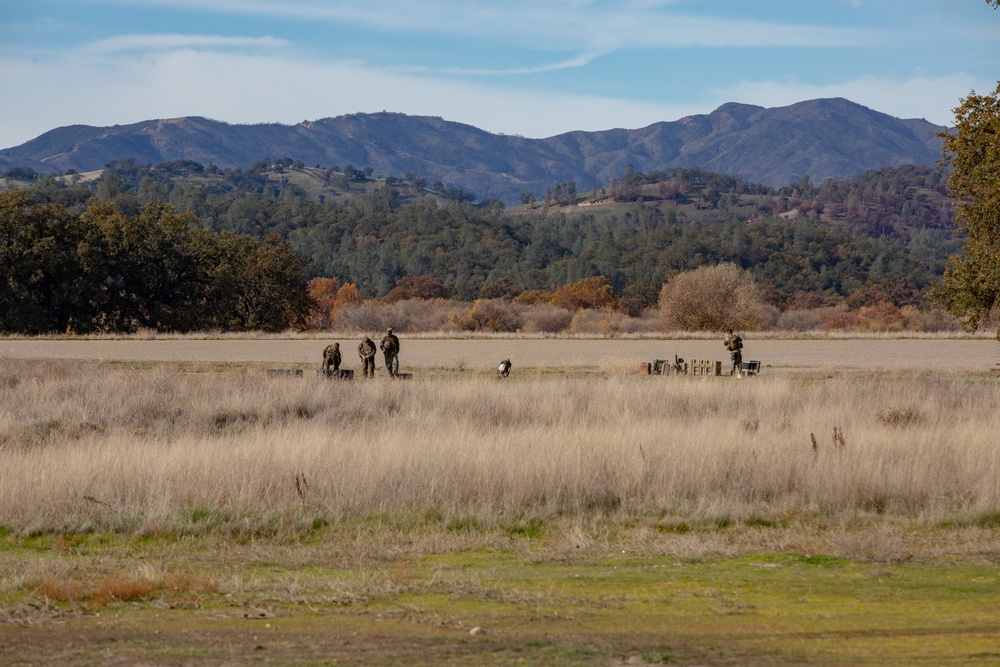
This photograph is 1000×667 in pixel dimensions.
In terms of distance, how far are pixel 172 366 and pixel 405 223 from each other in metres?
138

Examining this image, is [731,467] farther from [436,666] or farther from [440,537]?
[436,666]

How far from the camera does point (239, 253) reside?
69.1m

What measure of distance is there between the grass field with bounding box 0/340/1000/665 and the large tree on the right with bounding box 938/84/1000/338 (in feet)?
25.1

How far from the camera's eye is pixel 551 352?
4619 cm

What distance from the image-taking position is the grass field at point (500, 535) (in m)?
6.67

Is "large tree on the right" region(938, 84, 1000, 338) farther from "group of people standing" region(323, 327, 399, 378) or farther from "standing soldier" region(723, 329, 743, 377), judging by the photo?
"group of people standing" region(323, 327, 399, 378)

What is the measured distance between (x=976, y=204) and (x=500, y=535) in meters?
20.6

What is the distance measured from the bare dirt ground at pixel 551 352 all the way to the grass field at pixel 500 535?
1900 cm

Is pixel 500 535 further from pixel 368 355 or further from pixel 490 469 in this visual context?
pixel 368 355

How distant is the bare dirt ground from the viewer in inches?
1527

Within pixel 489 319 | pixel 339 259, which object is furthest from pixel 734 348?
pixel 339 259

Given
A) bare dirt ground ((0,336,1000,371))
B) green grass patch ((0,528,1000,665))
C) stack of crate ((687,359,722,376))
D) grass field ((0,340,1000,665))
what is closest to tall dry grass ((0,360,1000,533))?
grass field ((0,340,1000,665))

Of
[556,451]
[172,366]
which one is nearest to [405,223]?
[172,366]

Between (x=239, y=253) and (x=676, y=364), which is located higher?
(x=239, y=253)
